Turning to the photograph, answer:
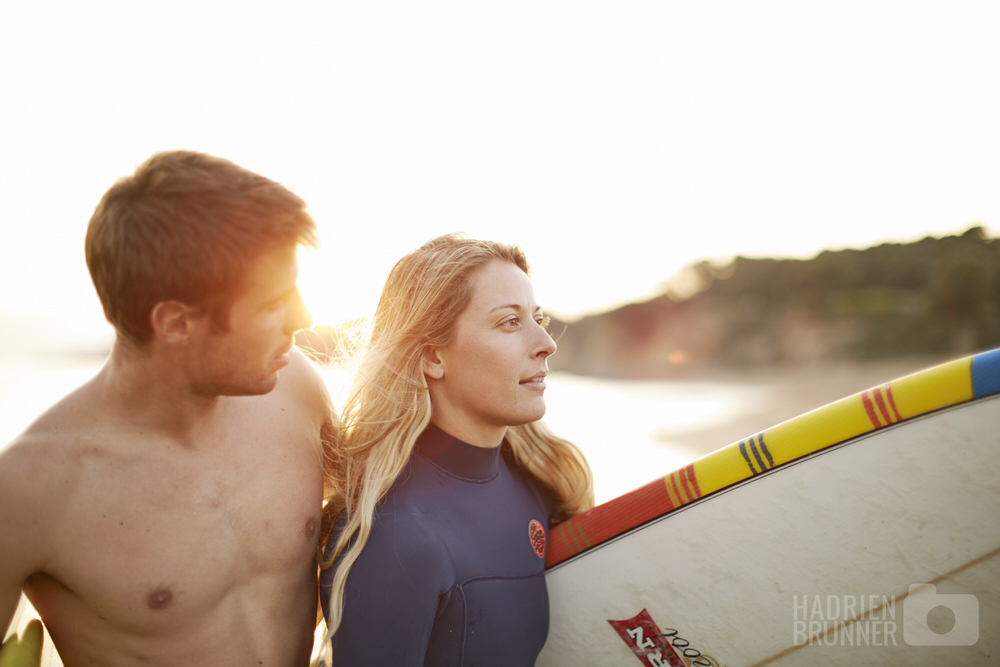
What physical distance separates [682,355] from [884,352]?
24.7 feet

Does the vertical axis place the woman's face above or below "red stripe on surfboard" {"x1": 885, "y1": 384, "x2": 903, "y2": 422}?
above

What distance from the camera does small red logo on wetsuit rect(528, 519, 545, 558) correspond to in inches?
76.9

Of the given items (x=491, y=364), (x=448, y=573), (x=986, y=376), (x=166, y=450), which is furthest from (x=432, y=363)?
(x=986, y=376)

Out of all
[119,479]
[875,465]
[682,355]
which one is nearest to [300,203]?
[119,479]

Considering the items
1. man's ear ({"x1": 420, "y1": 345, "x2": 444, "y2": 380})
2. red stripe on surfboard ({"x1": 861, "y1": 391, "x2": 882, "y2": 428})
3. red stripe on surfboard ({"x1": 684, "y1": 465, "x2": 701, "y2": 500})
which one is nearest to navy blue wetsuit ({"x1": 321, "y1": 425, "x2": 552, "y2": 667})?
man's ear ({"x1": 420, "y1": 345, "x2": 444, "y2": 380})

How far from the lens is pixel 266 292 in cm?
131

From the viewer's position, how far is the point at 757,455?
1959mm

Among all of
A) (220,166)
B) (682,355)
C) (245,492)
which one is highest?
(220,166)

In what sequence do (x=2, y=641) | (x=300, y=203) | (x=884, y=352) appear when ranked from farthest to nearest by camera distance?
(x=884, y=352) < (x=300, y=203) < (x=2, y=641)

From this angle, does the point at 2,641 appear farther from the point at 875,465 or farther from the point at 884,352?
the point at 884,352

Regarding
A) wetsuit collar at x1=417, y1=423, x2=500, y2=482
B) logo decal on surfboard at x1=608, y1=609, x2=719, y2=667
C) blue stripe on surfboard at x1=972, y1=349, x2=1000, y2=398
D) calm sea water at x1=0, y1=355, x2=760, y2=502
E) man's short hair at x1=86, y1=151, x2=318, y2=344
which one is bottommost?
calm sea water at x1=0, y1=355, x2=760, y2=502

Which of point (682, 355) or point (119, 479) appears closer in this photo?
point (119, 479)

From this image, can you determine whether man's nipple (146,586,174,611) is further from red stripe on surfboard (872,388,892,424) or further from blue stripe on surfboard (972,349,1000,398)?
blue stripe on surfboard (972,349,1000,398)

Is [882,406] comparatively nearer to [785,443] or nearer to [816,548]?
[785,443]
